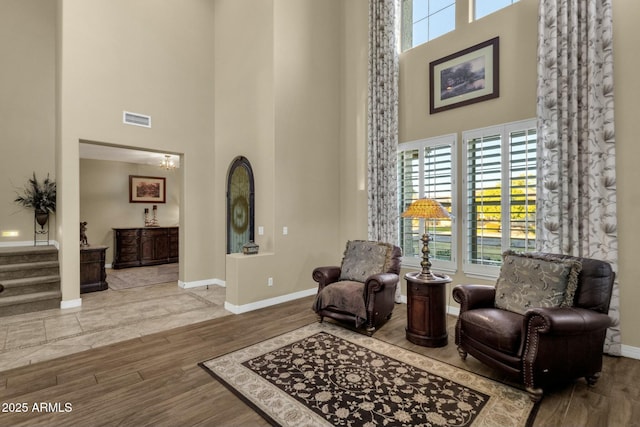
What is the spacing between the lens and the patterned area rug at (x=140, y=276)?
6395mm

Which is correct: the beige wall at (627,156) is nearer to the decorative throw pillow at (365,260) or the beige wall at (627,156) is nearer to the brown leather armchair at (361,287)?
the brown leather armchair at (361,287)

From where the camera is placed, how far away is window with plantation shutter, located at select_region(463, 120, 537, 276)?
3.80 metres

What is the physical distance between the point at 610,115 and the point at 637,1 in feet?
3.78

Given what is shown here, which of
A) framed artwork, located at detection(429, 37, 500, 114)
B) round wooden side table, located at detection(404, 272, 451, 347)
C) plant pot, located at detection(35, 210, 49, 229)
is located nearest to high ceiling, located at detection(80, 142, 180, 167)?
plant pot, located at detection(35, 210, 49, 229)

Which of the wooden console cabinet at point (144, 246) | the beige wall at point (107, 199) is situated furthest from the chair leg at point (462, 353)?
the wooden console cabinet at point (144, 246)

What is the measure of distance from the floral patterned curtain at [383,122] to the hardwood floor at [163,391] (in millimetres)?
1964

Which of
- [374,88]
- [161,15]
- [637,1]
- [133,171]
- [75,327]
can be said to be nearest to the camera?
[637,1]

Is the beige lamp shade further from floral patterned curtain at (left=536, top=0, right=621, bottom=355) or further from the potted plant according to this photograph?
the potted plant

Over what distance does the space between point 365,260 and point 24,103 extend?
22.9ft

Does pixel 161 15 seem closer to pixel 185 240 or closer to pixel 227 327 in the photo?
pixel 185 240

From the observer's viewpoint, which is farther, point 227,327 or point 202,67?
point 202,67

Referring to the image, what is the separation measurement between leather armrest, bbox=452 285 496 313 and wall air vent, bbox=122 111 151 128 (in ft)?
18.5

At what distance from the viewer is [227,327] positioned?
13.2ft

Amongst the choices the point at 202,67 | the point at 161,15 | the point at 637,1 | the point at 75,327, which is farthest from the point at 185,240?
the point at 637,1
